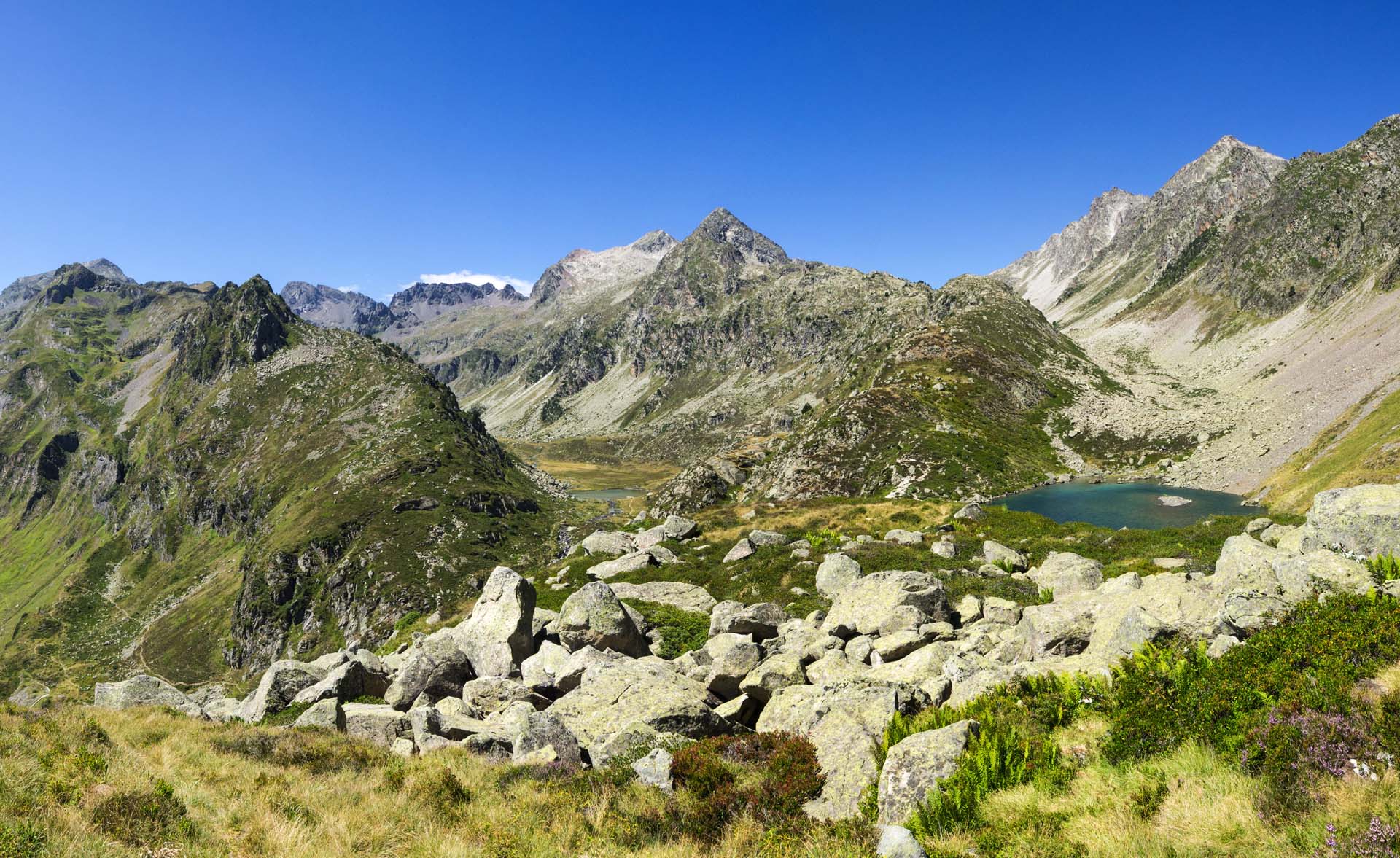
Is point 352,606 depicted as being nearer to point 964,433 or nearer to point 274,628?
point 274,628

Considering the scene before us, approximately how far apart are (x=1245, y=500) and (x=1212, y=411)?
67.4m

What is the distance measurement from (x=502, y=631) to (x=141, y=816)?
15.2 meters

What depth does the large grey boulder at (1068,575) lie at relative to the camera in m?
26.1

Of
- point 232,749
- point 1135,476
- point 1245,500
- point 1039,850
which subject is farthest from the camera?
point 1135,476

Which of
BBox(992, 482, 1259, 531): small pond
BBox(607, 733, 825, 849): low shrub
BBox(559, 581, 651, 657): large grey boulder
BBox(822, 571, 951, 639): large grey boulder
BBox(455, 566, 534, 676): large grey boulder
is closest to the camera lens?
BBox(607, 733, 825, 849): low shrub

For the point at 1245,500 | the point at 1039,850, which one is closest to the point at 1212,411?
the point at 1245,500

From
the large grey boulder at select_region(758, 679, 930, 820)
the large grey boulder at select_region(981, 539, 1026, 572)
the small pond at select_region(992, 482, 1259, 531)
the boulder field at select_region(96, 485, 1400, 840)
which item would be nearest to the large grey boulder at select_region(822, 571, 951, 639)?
the boulder field at select_region(96, 485, 1400, 840)

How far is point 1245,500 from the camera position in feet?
241

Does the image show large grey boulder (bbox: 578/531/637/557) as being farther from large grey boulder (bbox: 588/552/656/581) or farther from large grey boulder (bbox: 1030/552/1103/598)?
large grey boulder (bbox: 1030/552/1103/598)

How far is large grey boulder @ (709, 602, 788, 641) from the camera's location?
990 inches

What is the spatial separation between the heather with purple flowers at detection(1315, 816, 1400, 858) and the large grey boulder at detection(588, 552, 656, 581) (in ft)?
119

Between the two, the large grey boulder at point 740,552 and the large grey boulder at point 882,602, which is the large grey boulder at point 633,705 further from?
the large grey boulder at point 740,552

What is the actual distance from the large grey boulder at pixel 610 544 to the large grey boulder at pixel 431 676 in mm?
23319

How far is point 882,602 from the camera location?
23.6 meters
